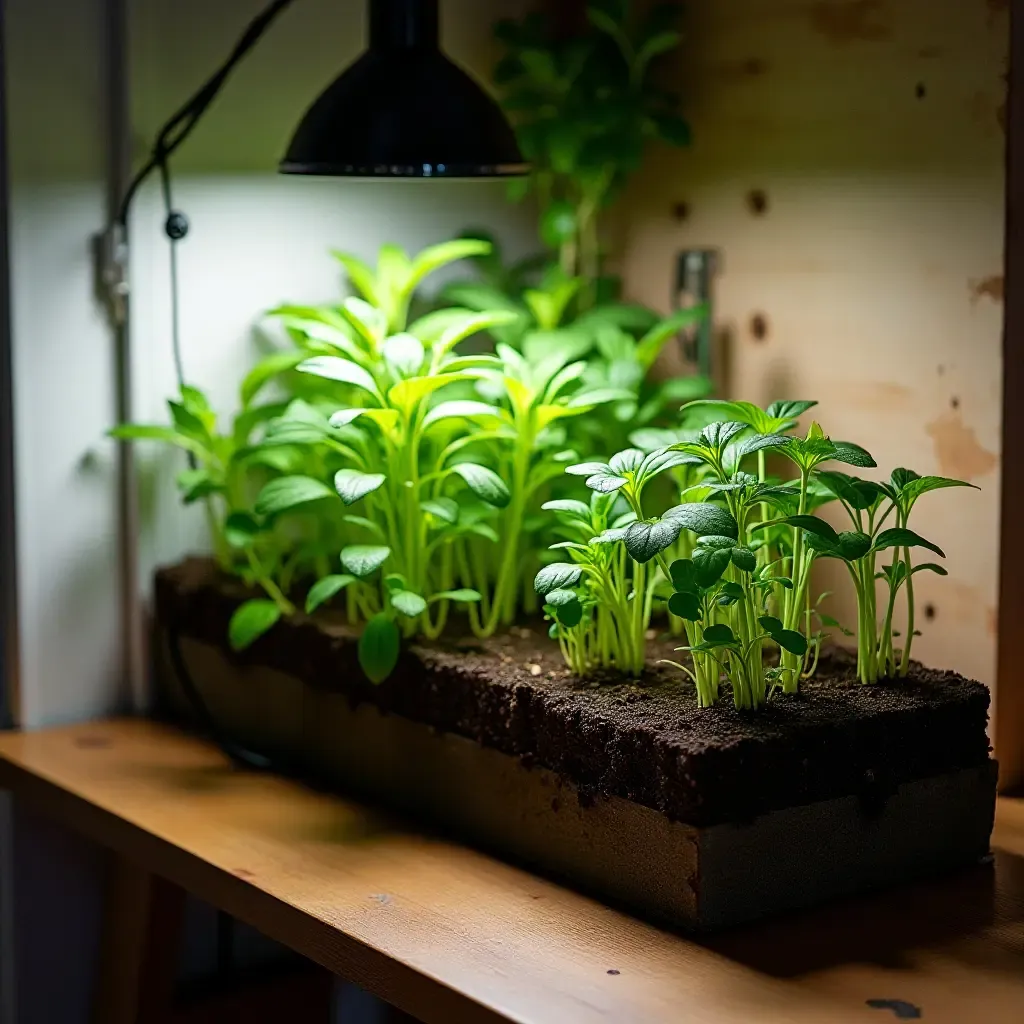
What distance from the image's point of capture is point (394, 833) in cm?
153

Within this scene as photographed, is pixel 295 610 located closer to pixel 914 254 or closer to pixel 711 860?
pixel 711 860

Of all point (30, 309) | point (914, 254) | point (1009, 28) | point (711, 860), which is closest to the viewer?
point (711, 860)

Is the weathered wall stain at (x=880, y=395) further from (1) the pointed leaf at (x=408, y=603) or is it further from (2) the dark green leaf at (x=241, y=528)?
(2) the dark green leaf at (x=241, y=528)

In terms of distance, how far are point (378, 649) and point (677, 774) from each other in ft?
1.24

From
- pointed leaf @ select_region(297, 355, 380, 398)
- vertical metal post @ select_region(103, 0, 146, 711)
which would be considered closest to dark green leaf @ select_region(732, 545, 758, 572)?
pointed leaf @ select_region(297, 355, 380, 398)

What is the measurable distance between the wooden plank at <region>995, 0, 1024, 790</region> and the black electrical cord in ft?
2.58

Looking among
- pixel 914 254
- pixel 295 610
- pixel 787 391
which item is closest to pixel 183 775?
pixel 295 610

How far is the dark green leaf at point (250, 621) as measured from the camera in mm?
1662

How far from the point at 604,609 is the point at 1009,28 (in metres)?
0.71

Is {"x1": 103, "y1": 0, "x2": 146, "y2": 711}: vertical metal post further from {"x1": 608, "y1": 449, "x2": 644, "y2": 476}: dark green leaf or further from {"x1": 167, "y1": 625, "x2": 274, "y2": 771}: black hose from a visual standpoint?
{"x1": 608, "y1": 449, "x2": 644, "y2": 476}: dark green leaf

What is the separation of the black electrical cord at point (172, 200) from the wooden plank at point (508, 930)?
0.16 metres

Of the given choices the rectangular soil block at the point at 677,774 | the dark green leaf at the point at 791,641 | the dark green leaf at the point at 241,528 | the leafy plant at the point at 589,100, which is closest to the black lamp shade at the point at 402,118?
the leafy plant at the point at 589,100

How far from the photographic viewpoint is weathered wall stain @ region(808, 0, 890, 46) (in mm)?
1699

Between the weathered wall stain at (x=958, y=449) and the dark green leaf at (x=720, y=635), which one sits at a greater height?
the weathered wall stain at (x=958, y=449)
